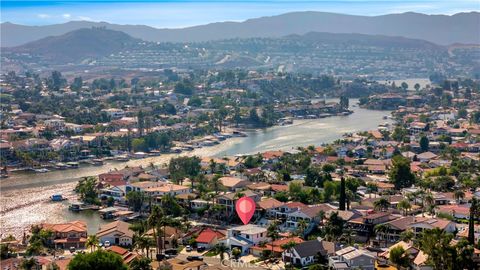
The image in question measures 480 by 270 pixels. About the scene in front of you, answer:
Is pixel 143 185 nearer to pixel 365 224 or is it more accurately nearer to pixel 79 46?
pixel 365 224

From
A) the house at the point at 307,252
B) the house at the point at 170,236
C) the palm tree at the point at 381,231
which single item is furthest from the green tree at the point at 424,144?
the house at the point at 307,252

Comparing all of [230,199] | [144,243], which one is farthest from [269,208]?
[144,243]

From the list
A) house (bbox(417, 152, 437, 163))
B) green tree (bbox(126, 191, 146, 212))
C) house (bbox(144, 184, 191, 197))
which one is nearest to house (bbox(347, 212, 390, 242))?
house (bbox(144, 184, 191, 197))

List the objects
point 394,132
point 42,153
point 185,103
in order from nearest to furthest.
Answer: point 42,153
point 394,132
point 185,103

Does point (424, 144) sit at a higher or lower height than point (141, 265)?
lower

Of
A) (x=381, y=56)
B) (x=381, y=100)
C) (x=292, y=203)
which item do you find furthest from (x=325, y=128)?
(x=381, y=56)

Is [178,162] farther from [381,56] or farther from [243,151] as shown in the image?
[381,56]

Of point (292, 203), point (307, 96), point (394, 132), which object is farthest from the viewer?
point (307, 96)
